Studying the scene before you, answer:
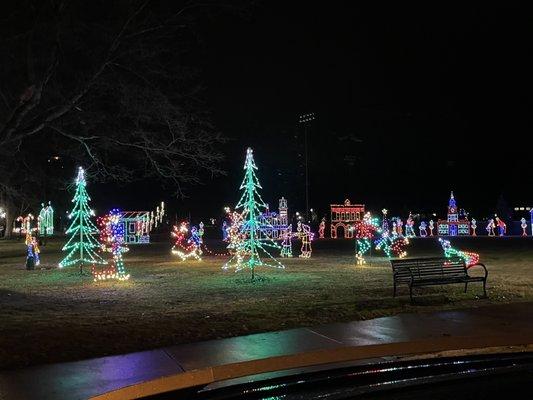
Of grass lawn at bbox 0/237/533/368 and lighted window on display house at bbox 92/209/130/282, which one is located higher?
lighted window on display house at bbox 92/209/130/282

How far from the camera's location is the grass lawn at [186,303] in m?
9.05

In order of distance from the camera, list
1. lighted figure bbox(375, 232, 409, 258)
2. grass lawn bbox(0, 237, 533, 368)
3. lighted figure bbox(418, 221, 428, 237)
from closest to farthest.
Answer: grass lawn bbox(0, 237, 533, 368)
lighted figure bbox(375, 232, 409, 258)
lighted figure bbox(418, 221, 428, 237)

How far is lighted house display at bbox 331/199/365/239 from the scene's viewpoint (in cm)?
5106

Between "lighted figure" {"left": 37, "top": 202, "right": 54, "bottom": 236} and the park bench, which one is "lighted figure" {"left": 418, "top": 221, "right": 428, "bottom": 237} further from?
the park bench

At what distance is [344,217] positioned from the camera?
2093 inches

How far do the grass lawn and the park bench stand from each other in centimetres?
35

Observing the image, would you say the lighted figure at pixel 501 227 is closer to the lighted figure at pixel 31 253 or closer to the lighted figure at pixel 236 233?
the lighted figure at pixel 236 233

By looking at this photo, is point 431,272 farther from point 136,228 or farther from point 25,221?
point 25,221

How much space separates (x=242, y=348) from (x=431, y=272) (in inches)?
262

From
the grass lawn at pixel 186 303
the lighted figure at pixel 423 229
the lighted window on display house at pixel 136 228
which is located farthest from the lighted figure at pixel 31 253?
the lighted figure at pixel 423 229

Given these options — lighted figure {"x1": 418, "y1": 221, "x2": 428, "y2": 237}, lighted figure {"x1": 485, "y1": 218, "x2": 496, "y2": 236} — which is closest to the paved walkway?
lighted figure {"x1": 418, "y1": 221, "x2": 428, "y2": 237}

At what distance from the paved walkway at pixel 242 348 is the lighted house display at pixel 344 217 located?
1555 inches

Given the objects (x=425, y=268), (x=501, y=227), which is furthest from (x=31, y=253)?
(x=501, y=227)

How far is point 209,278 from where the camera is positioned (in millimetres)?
18484
